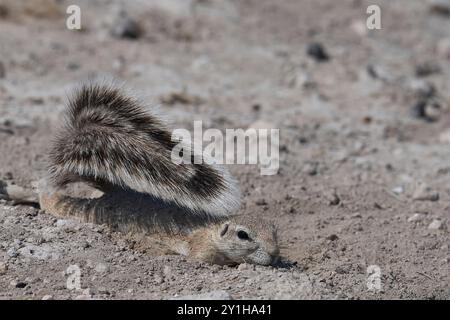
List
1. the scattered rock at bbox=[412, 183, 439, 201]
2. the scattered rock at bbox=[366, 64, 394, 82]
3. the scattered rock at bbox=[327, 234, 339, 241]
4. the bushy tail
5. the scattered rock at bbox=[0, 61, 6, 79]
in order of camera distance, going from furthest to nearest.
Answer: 1. the scattered rock at bbox=[366, 64, 394, 82]
2. the scattered rock at bbox=[0, 61, 6, 79]
3. the scattered rock at bbox=[412, 183, 439, 201]
4. the scattered rock at bbox=[327, 234, 339, 241]
5. the bushy tail

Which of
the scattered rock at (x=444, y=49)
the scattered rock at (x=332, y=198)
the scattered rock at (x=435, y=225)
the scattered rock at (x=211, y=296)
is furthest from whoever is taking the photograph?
the scattered rock at (x=444, y=49)

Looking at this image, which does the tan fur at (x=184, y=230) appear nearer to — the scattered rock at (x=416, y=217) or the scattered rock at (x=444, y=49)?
the scattered rock at (x=416, y=217)

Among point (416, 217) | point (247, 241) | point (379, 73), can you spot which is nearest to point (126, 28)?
point (379, 73)

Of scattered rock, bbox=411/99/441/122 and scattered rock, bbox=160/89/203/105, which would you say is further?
scattered rock, bbox=411/99/441/122

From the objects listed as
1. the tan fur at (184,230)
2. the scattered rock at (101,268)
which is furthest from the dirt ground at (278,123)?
the tan fur at (184,230)

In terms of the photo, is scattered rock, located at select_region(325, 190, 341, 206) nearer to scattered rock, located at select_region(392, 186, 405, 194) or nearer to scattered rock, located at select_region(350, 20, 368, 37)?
scattered rock, located at select_region(392, 186, 405, 194)

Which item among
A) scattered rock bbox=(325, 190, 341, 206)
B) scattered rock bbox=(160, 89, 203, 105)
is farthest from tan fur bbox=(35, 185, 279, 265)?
scattered rock bbox=(160, 89, 203, 105)

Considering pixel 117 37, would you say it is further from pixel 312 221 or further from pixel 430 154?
pixel 312 221
